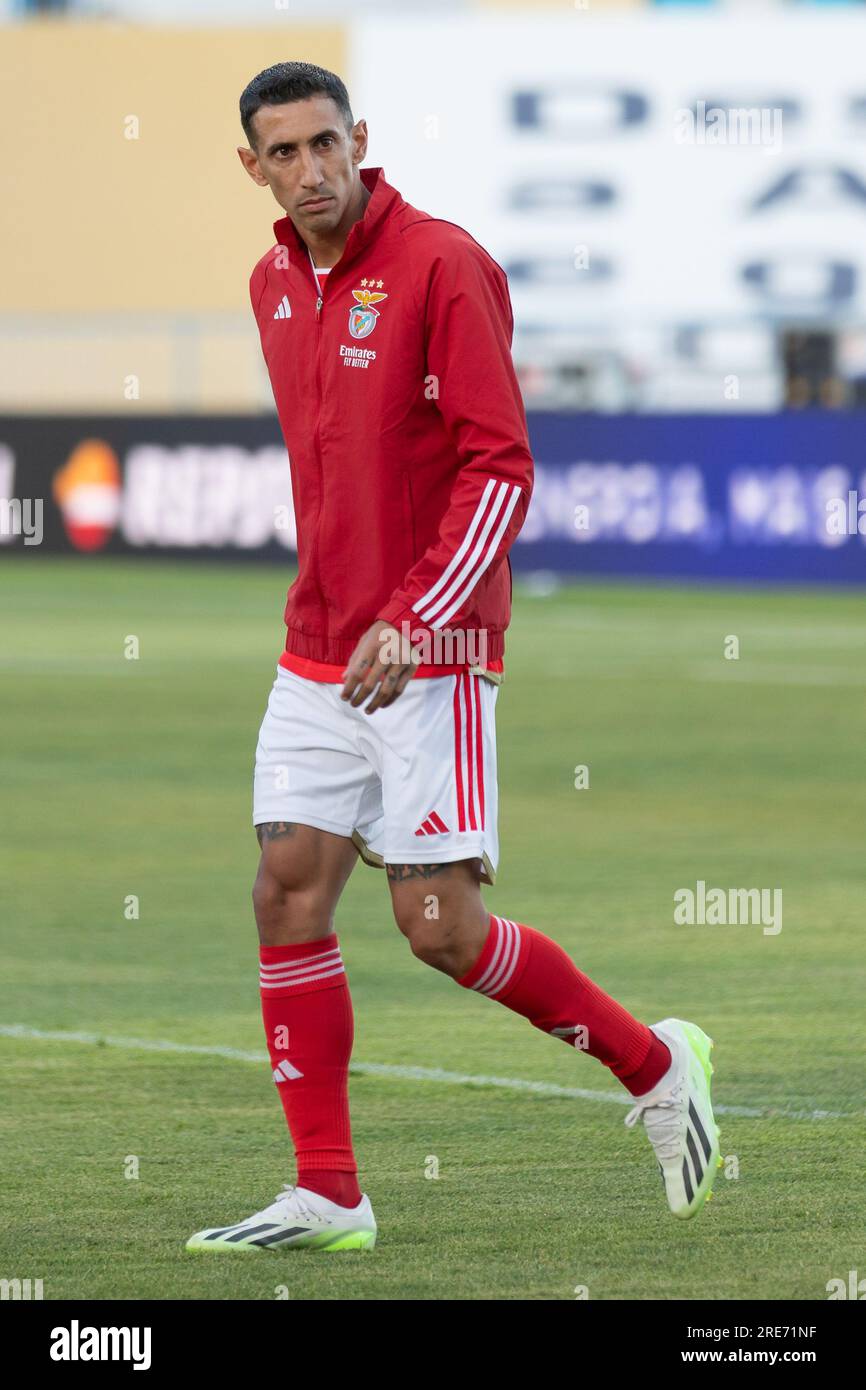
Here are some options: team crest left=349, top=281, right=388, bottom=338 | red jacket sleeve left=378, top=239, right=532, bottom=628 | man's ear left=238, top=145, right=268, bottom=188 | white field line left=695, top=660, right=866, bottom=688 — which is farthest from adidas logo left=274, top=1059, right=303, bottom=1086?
white field line left=695, top=660, right=866, bottom=688

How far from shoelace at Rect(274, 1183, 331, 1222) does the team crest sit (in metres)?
1.75

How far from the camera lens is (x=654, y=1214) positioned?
541 cm

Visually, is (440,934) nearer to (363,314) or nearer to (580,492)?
(363,314)

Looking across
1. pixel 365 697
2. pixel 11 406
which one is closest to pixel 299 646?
pixel 365 697

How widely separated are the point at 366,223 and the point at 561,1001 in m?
1.64

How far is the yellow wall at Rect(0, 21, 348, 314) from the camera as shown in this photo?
143 feet

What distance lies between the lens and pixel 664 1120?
17.6 feet

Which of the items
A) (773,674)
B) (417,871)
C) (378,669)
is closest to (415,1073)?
(417,871)

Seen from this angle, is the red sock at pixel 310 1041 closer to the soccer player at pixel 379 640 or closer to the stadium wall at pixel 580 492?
the soccer player at pixel 379 640

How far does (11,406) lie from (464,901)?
33.0m

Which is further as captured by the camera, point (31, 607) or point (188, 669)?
point (31, 607)

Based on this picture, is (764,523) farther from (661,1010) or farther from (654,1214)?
(654,1214)

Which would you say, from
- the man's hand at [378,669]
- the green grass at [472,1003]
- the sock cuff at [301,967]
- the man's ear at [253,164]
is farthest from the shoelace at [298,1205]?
the man's ear at [253,164]

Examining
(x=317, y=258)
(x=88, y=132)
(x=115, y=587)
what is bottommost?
(x=115, y=587)
